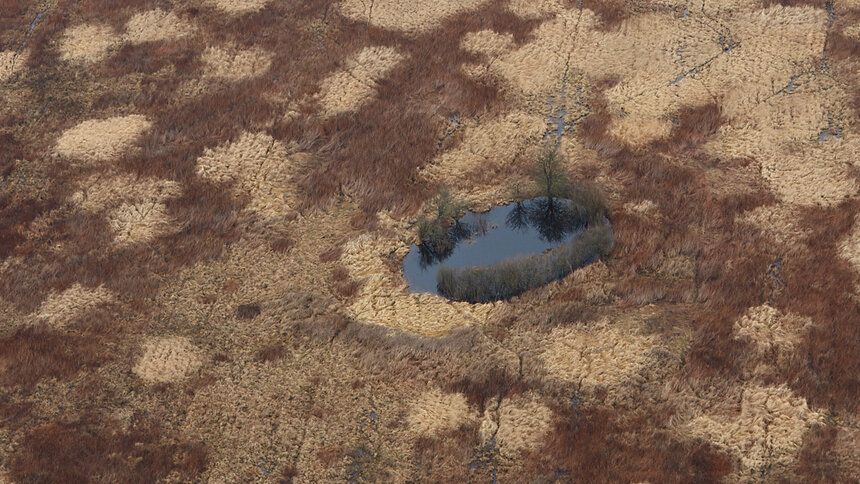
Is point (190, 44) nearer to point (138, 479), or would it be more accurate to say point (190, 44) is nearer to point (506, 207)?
point (506, 207)

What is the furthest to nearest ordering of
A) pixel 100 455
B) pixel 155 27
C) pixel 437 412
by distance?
pixel 155 27, pixel 437 412, pixel 100 455

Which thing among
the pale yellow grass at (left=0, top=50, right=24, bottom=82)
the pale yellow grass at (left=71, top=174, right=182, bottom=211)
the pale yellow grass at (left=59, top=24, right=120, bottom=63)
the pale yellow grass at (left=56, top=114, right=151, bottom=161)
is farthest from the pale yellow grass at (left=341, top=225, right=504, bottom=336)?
the pale yellow grass at (left=0, top=50, right=24, bottom=82)

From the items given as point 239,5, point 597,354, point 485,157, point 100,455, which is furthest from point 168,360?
point 239,5

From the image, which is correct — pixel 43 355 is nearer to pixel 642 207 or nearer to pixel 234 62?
pixel 234 62

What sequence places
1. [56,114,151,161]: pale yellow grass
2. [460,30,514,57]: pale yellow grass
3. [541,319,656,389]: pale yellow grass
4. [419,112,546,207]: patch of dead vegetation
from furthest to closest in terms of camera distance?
[460,30,514,57]: pale yellow grass → [56,114,151,161]: pale yellow grass → [419,112,546,207]: patch of dead vegetation → [541,319,656,389]: pale yellow grass

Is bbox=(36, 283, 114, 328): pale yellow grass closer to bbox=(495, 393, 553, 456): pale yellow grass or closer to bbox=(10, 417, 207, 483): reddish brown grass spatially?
bbox=(10, 417, 207, 483): reddish brown grass

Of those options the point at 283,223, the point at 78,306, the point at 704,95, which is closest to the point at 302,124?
the point at 283,223
